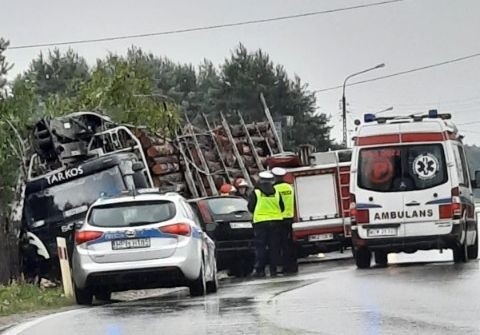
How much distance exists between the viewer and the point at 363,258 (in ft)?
72.6

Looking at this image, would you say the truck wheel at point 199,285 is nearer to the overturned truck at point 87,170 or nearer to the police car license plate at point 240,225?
the overturned truck at point 87,170

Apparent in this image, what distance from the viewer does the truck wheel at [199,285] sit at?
55.7 ft

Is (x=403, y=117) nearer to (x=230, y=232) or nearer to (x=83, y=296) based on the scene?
(x=230, y=232)

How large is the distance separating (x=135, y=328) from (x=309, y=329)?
2.06m

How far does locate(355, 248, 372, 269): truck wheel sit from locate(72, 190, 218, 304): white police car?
5.44 metres

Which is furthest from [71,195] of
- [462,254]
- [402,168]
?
[462,254]

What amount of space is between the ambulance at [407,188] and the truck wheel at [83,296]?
241 inches

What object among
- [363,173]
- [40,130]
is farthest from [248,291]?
[40,130]

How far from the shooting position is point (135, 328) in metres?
12.7

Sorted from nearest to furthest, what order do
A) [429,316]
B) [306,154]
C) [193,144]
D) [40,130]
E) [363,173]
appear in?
[429,316] → [363,173] → [40,130] → [306,154] → [193,144]

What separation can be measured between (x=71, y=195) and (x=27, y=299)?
475 centimetres

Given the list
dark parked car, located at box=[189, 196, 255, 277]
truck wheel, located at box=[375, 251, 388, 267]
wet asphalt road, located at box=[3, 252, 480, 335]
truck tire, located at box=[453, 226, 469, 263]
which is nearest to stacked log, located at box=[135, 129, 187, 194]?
dark parked car, located at box=[189, 196, 255, 277]

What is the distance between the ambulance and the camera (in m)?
21.2

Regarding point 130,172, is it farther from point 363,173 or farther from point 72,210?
point 363,173
